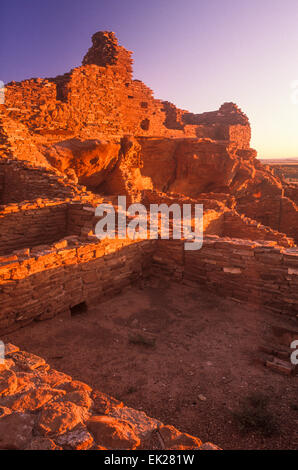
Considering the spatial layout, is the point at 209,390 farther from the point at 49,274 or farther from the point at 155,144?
the point at 155,144

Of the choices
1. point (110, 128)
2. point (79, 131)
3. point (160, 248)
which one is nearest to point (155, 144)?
point (110, 128)

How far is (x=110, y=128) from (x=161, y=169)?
4.97 metres

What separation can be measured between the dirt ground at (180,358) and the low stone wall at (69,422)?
1109 mm

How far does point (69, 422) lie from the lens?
1.78 m

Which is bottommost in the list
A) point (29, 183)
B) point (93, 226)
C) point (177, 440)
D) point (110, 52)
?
point (177, 440)

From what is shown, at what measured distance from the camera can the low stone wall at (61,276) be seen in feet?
14.1

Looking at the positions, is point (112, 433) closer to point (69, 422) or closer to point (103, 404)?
point (69, 422)

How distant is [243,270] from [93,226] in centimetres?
372

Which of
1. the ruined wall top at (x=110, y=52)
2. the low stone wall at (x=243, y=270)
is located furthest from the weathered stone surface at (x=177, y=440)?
the ruined wall top at (x=110, y=52)

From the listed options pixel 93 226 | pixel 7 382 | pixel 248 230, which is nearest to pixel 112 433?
pixel 7 382

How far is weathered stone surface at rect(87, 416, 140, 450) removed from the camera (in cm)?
168

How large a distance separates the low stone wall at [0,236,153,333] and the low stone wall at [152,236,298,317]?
1.08m

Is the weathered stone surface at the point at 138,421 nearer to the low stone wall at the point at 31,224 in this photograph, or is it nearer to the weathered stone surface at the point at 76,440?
the weathered stone surface at the point at 76,440
